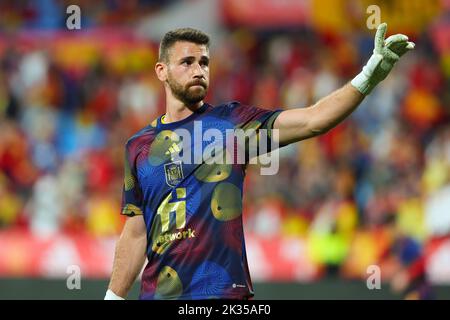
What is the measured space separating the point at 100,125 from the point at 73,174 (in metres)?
1.66

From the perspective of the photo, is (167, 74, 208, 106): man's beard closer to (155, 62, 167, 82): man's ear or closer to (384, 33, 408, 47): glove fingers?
(155, 62, 167, 82): man's ear

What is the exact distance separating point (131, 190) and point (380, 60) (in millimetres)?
1746

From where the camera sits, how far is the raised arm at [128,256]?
6.36 m

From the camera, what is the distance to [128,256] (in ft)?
21.0

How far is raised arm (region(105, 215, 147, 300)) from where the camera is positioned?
6355mm

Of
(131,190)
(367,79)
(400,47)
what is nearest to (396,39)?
(400,47)

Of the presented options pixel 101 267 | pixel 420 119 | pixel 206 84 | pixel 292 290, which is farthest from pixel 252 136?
pixel 420 119

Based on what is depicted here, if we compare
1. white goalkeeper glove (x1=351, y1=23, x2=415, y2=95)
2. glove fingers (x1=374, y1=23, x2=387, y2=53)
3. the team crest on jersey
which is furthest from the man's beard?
glove fingers (x1=374, y1=23, x2=387, y2=53)

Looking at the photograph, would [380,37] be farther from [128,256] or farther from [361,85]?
[128,256]

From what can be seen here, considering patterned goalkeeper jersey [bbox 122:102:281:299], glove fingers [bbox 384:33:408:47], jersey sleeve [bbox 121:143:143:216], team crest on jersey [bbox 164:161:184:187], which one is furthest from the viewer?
jersey sleeve [bbox 121:143:143:216]

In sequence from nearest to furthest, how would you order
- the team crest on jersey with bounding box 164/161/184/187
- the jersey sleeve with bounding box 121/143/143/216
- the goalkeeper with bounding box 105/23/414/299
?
the goalkeeper with bounding box 105/23/414/299
the team crest on jersey with bounding box 164/161/184/187
the jersey sleeve with bounding box 121/143/143/216

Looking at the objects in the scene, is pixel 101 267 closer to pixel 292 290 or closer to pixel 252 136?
pixel 292 290

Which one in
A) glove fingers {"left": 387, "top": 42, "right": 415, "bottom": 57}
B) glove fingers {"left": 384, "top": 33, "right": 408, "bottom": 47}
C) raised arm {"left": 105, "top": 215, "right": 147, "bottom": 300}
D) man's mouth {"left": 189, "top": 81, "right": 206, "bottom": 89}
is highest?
glove fingers {"left": 384, "top": 33, "right": 408, "bottom": 47}

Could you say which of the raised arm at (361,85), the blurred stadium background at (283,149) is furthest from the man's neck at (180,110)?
the blurred stadium background at (283,149)
